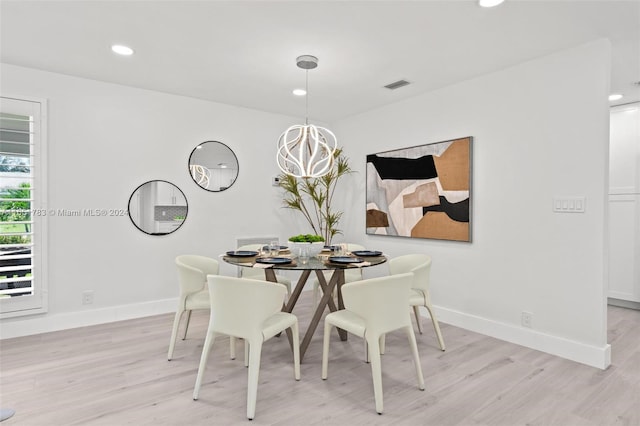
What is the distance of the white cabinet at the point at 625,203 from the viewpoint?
4.30 meters

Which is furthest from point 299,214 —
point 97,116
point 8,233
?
point 8,233

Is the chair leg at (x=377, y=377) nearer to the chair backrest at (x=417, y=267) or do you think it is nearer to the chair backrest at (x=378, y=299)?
the chair backrest at (x=378, y=299)

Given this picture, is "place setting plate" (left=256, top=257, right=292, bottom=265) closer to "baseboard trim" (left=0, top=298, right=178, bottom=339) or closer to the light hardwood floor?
the light hardwood floor

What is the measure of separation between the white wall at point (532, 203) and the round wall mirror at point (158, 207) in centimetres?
289

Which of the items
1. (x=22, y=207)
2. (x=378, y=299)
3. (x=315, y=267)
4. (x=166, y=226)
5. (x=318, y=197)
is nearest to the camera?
(x=378, y=299)

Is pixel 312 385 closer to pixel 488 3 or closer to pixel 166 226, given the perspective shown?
pixel 166 226

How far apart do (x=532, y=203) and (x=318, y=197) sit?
9.14 ft

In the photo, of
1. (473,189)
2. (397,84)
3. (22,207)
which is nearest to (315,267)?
(473,189)

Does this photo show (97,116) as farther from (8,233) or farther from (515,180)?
(515,180)

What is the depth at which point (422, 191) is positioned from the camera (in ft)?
13.5

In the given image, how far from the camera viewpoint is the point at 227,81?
375cm

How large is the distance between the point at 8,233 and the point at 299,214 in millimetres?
3231

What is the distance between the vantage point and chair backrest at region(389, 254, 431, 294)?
3.08m

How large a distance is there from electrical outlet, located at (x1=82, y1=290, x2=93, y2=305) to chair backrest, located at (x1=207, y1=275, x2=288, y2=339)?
2.28 metres
